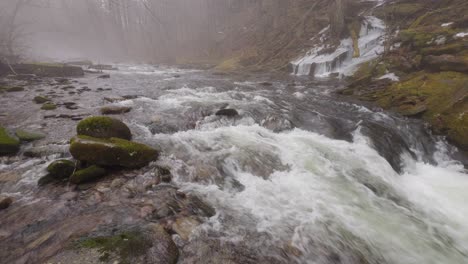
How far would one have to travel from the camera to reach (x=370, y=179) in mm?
5324

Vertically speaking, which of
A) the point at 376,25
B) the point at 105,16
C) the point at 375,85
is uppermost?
the point at 105,16

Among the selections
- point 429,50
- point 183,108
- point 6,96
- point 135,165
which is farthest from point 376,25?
point 6,96

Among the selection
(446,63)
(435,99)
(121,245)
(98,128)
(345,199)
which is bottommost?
(345,199)

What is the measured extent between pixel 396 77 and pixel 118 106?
11.4 meters

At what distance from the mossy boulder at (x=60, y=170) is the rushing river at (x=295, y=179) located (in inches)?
12.8

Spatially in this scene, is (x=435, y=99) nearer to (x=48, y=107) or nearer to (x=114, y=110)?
(x=114, y=110)

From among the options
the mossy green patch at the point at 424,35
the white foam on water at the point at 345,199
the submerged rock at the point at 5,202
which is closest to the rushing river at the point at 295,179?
the white foam on water at the point at 345,199

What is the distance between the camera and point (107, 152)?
173 inches

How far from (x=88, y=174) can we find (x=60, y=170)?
0.53 meters

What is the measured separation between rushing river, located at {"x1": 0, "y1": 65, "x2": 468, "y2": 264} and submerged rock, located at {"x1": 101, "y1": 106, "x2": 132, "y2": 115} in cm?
29

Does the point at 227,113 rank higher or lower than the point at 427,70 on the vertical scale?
lower

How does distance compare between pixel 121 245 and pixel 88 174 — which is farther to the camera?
pixel 88 174

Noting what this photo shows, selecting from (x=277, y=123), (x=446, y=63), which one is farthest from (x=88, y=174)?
(x=446, y=63)

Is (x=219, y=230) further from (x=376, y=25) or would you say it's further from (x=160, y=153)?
(x=376, y=25)
